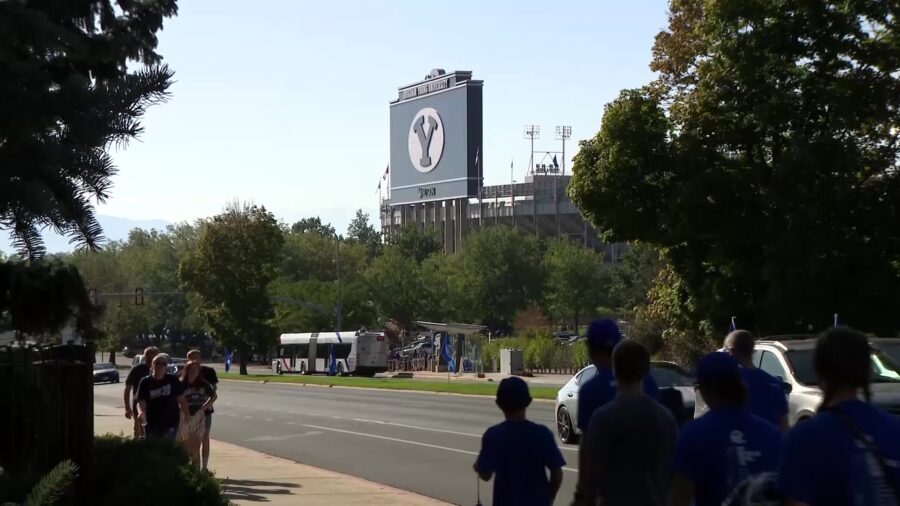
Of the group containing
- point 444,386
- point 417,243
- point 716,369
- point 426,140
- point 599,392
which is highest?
point 426,140

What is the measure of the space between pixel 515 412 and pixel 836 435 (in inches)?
116

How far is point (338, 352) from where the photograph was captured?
75.9m

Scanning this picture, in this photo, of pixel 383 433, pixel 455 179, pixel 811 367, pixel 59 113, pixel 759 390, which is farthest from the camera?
pixel 455 179

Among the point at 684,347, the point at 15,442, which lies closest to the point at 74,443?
the point at 15,442

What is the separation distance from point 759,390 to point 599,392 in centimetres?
180

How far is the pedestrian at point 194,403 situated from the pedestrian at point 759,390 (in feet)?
29.4

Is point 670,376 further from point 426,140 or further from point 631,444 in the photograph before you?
point 426,140

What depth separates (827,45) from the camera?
30.5 metres

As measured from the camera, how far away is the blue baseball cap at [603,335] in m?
7.22

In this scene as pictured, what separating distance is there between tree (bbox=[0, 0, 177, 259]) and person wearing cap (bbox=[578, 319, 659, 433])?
9.26ft

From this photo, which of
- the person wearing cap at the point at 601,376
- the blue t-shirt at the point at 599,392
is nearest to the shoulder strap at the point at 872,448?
the person wearing cap at the point at 601,376

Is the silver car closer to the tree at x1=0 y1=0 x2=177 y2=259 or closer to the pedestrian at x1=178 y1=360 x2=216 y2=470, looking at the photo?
the pedestrian at x1=178 y1=360 x2=216 y2=470

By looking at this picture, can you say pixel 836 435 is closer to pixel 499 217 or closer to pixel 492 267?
pixel 492 267

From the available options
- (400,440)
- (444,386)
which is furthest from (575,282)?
(400,440)
